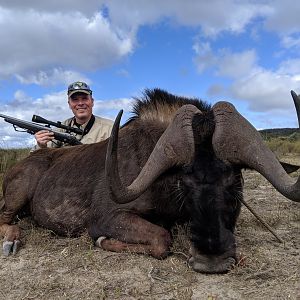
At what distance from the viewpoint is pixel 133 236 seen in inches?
191

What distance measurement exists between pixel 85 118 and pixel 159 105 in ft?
9.11

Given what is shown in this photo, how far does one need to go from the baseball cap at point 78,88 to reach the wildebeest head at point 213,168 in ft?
12.4

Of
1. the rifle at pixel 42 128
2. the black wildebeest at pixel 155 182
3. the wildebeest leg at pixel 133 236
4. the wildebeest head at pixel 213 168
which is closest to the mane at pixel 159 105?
the black wildebeest at pixel 155 182

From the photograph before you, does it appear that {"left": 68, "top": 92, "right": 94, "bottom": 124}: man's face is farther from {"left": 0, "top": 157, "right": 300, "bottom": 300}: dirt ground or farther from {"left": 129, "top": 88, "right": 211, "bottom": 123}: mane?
{"left": 0, "top": 157, "right": 300, "bottom": 300}: dirt ground

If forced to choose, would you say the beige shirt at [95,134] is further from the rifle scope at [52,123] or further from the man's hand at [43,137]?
the man's hand at [43,137]

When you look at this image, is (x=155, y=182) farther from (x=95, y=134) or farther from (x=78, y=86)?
(x=78, y=86)

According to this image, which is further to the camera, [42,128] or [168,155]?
[42,128]

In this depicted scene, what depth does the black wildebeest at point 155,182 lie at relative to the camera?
4062mm

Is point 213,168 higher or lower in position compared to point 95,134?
lower

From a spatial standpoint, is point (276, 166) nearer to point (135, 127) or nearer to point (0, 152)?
point (135, 127)

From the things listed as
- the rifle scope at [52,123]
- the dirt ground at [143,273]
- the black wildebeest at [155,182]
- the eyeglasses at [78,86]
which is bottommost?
the dirt ground at [143,273]

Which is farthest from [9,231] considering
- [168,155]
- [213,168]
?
[213,168]

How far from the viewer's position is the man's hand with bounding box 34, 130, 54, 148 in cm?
755

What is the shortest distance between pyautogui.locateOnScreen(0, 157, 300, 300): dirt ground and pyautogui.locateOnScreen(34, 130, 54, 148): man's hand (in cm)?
221
